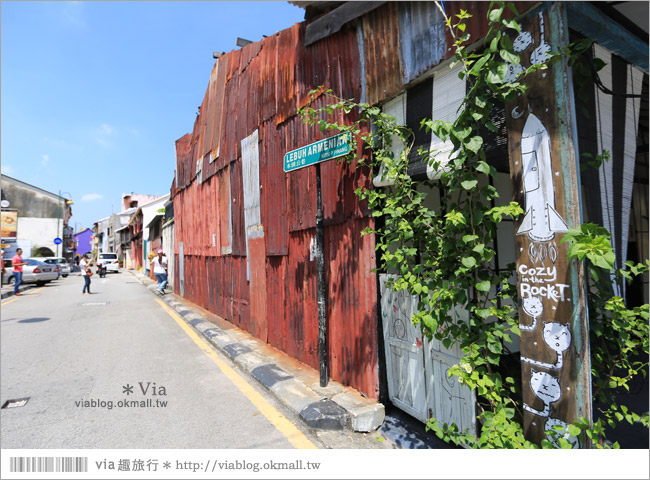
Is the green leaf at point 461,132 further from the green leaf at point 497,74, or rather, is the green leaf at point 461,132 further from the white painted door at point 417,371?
the white painted door at point 417,371

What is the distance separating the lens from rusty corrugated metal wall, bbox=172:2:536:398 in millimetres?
3854

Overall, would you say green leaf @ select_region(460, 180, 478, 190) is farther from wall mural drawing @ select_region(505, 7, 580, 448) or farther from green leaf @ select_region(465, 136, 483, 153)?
wall mural drawing @ select_region(505, 7, 580, 448)

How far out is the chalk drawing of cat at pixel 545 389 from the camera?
2.29 meters

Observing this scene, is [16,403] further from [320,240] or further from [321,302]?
[320,240]

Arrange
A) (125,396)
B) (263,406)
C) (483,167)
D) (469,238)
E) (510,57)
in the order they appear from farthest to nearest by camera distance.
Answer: (125,396)
(263,406)
(469,238)
(483,167)
(510,57)

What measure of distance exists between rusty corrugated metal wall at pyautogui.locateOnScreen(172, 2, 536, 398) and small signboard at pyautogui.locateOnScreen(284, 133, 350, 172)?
1.05 feet

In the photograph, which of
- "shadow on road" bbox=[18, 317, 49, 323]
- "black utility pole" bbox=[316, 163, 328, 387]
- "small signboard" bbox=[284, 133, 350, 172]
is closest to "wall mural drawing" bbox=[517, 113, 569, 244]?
"small signboard" bbox=[284, 133, 350, 172]

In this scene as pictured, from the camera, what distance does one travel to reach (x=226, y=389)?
4.70 meters

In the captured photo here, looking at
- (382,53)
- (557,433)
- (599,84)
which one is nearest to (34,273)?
(382,53)

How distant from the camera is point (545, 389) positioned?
7.66 feet

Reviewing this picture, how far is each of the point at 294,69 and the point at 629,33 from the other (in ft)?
13.5

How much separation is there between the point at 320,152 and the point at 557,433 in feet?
10.9

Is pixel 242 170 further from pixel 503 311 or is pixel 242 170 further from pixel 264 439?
pixel 503 311

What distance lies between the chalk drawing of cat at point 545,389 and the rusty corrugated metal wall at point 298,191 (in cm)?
171
